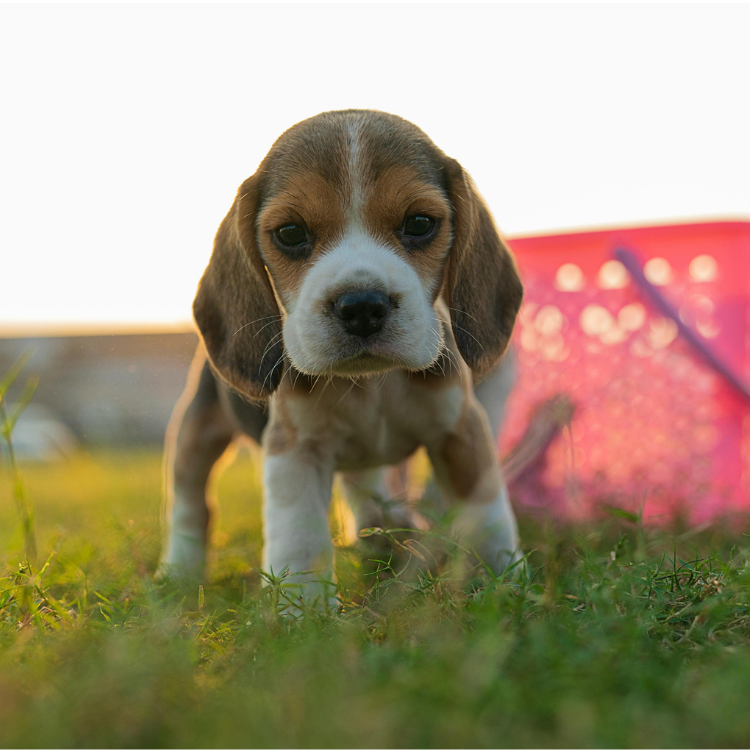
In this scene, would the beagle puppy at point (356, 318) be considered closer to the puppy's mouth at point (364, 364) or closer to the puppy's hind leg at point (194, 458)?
the puppy's mouth at point (364, 364)

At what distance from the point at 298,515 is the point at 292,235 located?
0.97m

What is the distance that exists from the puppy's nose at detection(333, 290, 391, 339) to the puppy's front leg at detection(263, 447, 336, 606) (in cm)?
68

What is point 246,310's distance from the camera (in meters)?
2.73

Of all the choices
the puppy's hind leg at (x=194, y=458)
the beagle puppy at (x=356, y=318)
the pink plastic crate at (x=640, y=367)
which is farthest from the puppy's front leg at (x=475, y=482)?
the pink plastic crate at (x=640, y=367)

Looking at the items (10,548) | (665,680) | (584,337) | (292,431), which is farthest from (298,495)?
(584,337)

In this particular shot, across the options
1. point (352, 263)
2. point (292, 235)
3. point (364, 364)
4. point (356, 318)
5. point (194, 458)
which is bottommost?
point (194, 458)

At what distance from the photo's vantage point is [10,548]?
2.81 meters

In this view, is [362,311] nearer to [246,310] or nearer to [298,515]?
[246,310]

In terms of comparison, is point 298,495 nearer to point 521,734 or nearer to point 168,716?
point 168,716

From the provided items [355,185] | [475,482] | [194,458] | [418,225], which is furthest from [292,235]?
[194,458]

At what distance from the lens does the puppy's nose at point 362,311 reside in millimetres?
2213

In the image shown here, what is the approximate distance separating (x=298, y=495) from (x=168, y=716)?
4.46 ft

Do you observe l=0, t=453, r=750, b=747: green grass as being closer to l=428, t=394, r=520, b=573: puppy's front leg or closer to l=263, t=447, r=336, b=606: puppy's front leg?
Result: l=263, t=447, r=336, b=606: puppy's front leg

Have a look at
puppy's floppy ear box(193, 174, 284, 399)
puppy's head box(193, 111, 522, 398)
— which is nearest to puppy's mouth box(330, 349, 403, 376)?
puppy's head box(193, 111, 522, 398)
